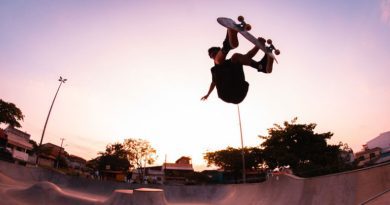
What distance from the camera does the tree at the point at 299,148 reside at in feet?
99.4

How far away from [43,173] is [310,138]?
91.8 ft

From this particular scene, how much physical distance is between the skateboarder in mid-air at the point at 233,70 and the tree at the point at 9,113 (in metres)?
29.1

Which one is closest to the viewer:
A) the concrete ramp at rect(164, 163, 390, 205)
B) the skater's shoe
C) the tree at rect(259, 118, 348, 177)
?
the skater's shoe

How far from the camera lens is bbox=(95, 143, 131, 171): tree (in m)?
54.8

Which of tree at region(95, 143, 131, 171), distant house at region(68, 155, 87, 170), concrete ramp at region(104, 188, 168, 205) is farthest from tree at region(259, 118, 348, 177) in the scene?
distant house at region(68, 155, 87, 170)

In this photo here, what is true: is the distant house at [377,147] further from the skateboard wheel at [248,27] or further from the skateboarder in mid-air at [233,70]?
the skateboard wheel at [248,27]

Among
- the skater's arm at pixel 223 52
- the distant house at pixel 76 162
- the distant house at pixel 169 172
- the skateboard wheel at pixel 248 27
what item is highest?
the distant house at pixel 76 162

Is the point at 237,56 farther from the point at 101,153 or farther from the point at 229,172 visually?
the point at 101,153

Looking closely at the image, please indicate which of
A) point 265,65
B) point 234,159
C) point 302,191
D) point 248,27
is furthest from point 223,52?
point 234,159

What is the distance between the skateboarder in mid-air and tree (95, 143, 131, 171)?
52460mm

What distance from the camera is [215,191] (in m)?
16.5

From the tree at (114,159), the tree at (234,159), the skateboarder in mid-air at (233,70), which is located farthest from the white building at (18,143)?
the skateboarder in mid-air at (233,70)

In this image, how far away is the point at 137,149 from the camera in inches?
2095

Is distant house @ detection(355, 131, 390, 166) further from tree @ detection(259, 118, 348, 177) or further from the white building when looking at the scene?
the white building
